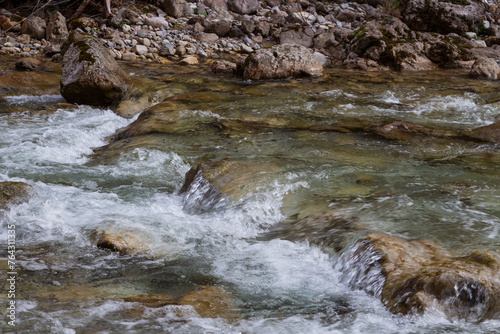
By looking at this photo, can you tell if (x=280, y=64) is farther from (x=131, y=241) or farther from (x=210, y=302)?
(x=210, y=302)

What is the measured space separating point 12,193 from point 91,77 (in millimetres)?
5053

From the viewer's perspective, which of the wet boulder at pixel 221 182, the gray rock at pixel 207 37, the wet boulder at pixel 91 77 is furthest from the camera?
the gray rock at pixel 207 37

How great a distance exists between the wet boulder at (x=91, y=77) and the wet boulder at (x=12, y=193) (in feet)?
15.9

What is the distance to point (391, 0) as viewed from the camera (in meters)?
18.1

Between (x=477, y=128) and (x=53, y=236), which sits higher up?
(x=477, y=128)

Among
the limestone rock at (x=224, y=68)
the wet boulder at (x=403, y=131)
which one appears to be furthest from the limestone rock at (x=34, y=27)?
the wet boulder at (x=403, y=131)

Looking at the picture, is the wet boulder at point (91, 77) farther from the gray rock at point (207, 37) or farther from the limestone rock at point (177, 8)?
the limestone rock at point (177, 8)

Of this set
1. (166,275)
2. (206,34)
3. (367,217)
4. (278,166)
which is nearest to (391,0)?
(206,34)

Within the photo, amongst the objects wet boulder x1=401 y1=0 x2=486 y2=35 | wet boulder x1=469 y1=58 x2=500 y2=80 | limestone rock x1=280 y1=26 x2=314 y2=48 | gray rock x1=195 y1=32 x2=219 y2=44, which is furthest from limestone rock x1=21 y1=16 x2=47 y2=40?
wet boulder x1=469 y1=58 x2=500 y2=80

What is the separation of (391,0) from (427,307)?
17.4m

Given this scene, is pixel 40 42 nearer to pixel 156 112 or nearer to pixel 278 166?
pixel 156 112

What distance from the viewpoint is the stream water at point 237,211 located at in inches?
114

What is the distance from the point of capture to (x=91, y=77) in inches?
360

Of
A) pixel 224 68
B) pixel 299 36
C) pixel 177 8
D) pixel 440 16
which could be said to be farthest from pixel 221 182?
pixel 177 8
